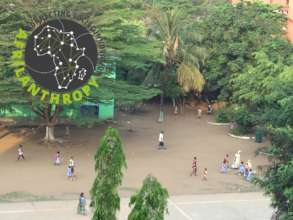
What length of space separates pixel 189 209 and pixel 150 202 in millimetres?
15843

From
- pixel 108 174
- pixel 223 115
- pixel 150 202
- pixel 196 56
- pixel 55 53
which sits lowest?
pixel 223 115

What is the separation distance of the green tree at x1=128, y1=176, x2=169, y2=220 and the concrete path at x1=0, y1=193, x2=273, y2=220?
13970 mm

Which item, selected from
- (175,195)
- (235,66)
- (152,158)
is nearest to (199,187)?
(175,195)

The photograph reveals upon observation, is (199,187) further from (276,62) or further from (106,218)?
(106,218)

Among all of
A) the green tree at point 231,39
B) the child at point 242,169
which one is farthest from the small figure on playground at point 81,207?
Answer: the green tree at point 231,39

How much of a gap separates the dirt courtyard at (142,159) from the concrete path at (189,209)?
108 centimetres

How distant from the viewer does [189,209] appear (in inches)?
1017

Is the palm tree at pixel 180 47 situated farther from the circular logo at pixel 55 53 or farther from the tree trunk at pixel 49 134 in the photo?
the circular logo at pixel 55 53

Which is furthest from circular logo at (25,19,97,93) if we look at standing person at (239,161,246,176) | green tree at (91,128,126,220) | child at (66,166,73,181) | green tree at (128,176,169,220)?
green tree at (128,176,169,220)

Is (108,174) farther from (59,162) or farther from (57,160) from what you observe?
(59,162)

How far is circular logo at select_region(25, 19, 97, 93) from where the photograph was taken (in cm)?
3184

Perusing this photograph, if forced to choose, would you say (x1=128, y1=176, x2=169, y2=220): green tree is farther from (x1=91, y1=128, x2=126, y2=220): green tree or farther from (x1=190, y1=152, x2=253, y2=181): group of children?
(x1=190, y1=152, x2=253, y2=181): group of children

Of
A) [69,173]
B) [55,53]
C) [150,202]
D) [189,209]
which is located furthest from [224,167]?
[150,202]

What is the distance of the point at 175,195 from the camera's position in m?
27.6
